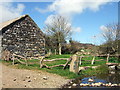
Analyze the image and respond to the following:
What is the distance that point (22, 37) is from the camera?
1845 cm

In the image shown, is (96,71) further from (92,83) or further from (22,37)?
(22,37)

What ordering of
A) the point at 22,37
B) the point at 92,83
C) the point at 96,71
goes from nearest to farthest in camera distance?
the point at 92,83
the point at 96,71
the point at 22,37

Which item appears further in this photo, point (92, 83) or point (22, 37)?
point (22, 37)

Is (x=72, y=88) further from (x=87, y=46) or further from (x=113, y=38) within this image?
(x=87, y=46)

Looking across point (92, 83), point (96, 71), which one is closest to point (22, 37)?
point (96, 71)

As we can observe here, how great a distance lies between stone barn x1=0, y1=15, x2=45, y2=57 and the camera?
17.3 meters

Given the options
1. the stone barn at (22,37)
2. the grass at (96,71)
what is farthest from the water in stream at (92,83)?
the stone barn at (22,37)

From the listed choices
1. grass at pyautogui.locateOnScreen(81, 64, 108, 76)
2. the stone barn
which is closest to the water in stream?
grass at pyautogui.locateOnScreen(81, 64, 108, 76)

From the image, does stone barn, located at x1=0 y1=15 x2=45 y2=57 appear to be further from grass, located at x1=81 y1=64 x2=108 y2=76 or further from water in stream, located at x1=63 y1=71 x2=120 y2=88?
water in stream, located at x1=63 y1=71 x2=120 y2=88

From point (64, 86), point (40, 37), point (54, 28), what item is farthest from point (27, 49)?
point (54, 28)

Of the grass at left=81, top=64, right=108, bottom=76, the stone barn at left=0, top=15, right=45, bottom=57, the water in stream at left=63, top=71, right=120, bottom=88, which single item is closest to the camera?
the water in stream at left=63, top=71, right=120, bottom=88

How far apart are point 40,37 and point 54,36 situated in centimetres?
1428

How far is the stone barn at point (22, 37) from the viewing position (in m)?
17.3

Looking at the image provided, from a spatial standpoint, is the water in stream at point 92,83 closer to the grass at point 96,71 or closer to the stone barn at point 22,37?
the grass at point 96,71
